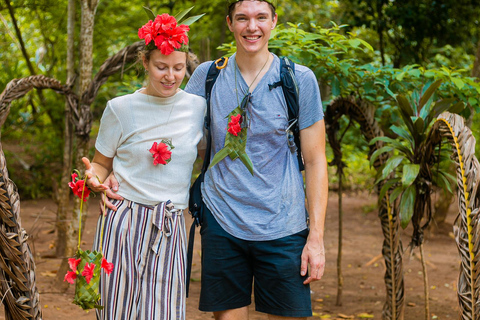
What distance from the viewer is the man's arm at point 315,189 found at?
2344mm

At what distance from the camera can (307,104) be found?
2.35 m

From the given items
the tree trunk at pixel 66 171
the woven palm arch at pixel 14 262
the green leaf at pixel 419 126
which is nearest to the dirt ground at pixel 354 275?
the tree trunk at pixel 66 171

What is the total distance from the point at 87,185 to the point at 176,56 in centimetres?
66

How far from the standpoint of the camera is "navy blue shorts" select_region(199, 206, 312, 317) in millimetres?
2340

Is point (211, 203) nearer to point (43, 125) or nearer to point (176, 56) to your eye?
point (176, 56)

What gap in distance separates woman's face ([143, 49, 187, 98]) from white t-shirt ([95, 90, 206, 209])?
73 mm

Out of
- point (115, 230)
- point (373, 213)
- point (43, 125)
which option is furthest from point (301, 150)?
point (43, 125)

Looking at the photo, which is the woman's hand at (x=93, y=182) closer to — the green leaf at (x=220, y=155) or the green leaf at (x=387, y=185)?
the green leaf at (x=220, y=155)

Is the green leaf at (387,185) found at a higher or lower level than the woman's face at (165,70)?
lower

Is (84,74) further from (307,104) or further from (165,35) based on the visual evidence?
(307,104)

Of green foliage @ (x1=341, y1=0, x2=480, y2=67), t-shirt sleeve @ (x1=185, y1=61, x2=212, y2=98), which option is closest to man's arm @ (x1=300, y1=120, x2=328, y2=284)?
t-shirt sleeve @ (x1=185, y1=61, x2=212, y2=98)

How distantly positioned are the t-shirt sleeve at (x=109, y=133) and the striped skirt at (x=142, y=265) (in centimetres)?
23

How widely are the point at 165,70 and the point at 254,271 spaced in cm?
95

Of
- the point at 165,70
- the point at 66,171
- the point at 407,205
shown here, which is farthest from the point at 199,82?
the point at 66,171
